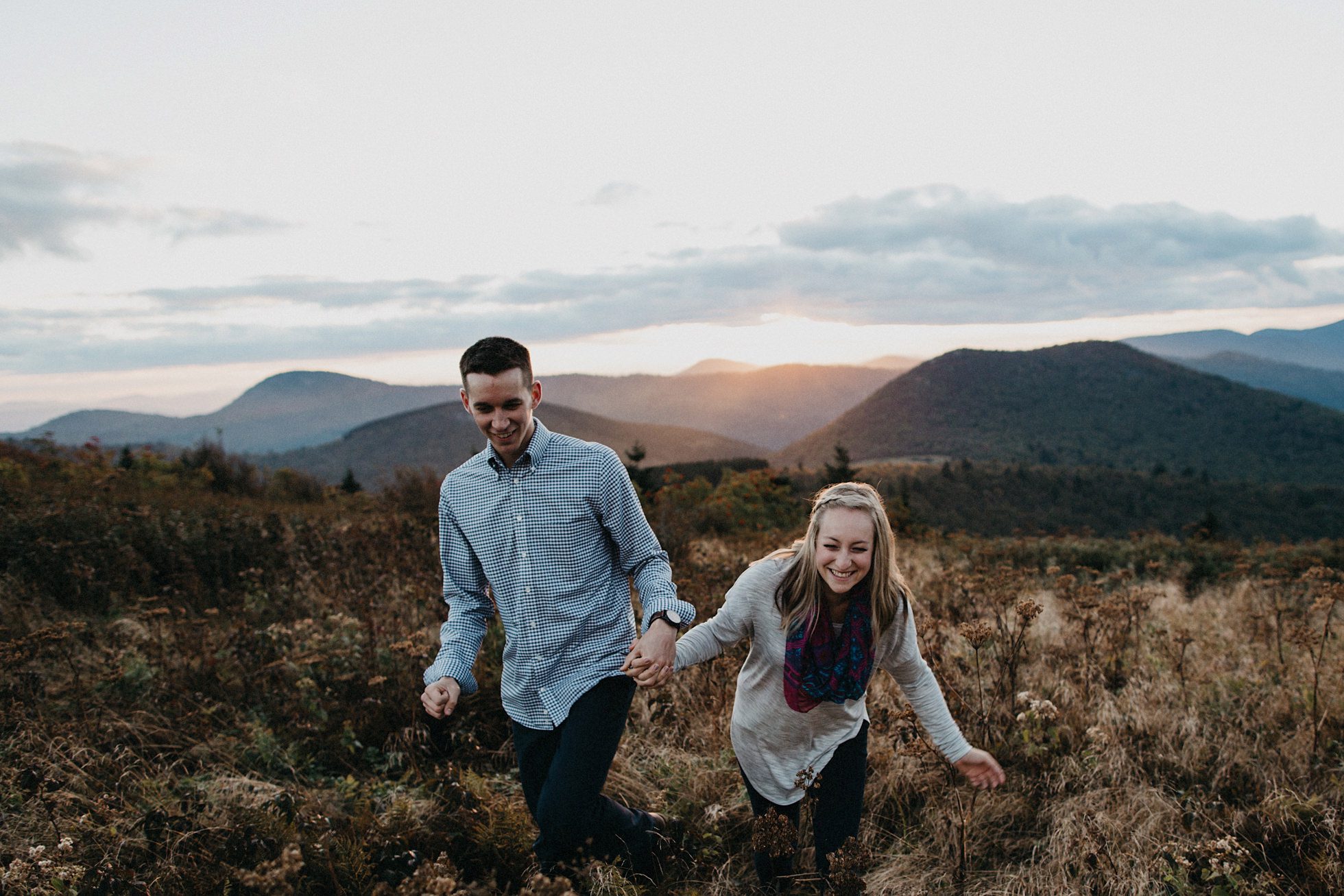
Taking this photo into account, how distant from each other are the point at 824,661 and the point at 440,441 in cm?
12213

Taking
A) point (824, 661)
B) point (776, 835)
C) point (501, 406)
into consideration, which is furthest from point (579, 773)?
point (501, 406)

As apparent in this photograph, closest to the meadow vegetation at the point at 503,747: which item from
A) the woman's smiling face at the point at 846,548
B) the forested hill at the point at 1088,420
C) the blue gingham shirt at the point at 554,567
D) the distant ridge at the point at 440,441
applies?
the blue gingham shirt at the point at 554,567

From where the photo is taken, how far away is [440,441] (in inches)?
4656

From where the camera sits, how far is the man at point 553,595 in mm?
2182

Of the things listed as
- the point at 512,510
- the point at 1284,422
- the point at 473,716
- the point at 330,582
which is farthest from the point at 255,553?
the point at 1284,422

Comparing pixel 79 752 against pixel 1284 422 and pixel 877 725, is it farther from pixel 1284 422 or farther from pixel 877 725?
pixel 1284 422

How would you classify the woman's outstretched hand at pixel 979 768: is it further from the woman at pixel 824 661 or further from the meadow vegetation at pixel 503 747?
the meadow vegetation at pixel 503 747

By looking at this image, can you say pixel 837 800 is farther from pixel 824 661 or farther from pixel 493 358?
pixel 493 358

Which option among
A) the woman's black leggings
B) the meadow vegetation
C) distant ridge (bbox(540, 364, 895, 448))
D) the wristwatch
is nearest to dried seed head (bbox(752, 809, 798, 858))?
the meadow vegetation

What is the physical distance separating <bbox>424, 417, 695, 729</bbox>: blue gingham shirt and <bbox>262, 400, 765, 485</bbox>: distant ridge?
8473 cm

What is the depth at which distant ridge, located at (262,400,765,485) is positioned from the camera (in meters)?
97.4

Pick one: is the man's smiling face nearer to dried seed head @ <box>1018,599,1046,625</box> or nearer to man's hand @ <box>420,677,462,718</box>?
man's hand @ <box>420,677,462,718</box>

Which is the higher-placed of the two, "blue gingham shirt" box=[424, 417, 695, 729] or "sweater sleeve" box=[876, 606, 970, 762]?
"blue gingham shirt" box=[424, 417, 695, 729]

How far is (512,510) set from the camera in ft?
7.54
